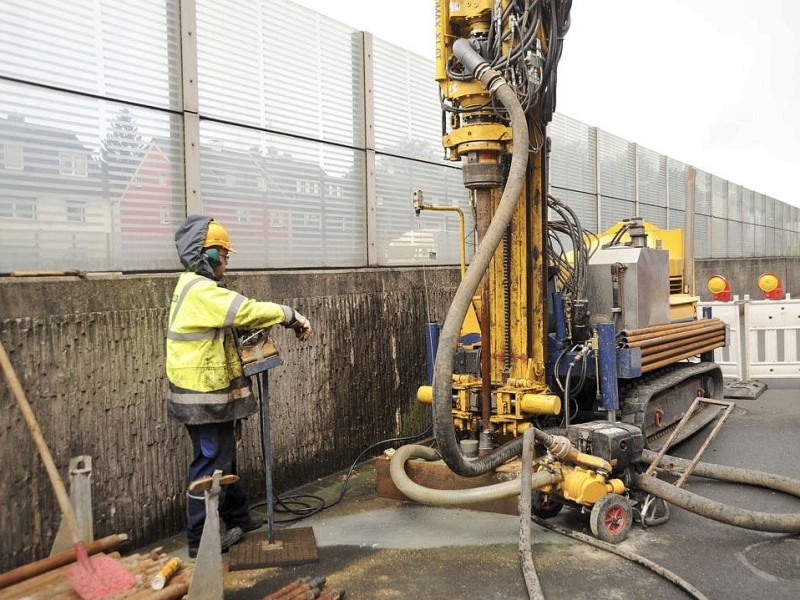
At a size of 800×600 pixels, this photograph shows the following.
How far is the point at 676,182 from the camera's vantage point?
56.1 feet

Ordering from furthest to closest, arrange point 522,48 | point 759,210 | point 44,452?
point 759,210 → point 522,48 → point 44,452

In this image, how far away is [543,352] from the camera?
214 inches

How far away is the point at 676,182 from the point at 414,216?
11.4 m

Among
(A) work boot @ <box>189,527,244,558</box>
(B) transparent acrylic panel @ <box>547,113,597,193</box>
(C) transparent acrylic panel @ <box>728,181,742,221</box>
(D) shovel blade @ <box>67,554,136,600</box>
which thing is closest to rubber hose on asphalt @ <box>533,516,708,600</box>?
(A) work boot @ <box>189,527,244,558</box>

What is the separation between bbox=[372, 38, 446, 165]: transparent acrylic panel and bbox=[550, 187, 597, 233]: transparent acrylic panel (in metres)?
3.64

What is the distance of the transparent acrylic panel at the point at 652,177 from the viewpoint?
1499 cm

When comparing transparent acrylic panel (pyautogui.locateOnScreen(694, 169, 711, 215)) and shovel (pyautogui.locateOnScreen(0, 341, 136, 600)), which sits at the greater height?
transparent acrylic panel (pyautogui.locateOnScreen(694, 169, 711, 215))

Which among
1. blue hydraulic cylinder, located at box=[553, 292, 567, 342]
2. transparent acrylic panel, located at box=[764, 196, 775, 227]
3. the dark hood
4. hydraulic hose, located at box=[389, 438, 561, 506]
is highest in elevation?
transparent acrylic panel, located at box=[764, 196, 775, 227]

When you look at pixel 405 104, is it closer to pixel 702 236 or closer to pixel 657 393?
pixel 657 393

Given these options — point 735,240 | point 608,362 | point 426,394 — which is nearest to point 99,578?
point 426,394

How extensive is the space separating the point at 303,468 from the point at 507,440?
176 centimetres

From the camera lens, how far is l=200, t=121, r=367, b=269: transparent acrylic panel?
566 centimetres

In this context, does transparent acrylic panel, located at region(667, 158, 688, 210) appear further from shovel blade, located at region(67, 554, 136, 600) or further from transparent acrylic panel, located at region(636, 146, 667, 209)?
shovel blade, located at region(67, 554, 136, 600)

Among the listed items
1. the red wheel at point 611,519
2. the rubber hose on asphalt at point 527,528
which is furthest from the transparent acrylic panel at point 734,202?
the rubber hose on asphalt at point 527,528
